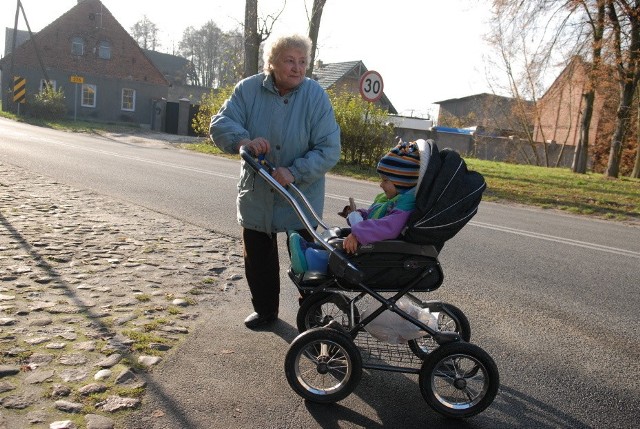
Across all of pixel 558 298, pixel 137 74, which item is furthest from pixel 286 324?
pixel 137 74

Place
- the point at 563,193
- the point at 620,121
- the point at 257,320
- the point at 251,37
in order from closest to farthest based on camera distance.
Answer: the point at 257,320, the point at 563,193, the point at 251,37, the point at 620,121

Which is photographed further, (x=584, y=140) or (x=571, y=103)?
(x=571, y=103)

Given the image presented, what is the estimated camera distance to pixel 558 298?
574 cm

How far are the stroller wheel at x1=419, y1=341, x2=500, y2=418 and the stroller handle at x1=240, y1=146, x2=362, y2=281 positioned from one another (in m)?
0.64

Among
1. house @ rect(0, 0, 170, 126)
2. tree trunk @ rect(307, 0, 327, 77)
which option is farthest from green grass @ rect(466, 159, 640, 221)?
house @ rect(0, 0, 170, 126)

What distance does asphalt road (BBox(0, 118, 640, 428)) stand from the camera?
335 cm

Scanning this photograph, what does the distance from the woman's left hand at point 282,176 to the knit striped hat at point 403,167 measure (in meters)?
0.68

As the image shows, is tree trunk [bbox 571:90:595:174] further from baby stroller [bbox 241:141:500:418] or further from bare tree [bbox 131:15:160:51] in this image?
bare tree [bbox 131:15:160:51]

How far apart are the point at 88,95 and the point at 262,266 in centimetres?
4646

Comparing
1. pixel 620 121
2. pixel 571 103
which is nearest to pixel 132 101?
pixel 571 103

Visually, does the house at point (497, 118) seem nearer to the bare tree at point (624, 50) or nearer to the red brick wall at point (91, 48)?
the bare tree at point (624, 50)

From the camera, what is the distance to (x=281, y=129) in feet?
13.7

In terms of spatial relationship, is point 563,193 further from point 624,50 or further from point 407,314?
point 407,314

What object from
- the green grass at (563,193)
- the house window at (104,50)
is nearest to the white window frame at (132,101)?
the house window at (104,50)
